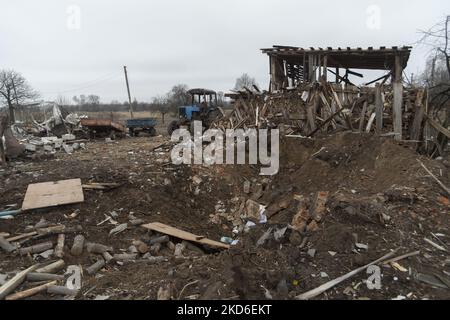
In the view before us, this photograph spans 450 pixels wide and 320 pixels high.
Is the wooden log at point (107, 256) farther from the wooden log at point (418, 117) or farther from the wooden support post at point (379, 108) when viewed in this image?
the wooden log at point (418, 117)

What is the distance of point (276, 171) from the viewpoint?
8.39 metres

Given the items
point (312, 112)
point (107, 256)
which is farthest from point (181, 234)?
point (312, 112)

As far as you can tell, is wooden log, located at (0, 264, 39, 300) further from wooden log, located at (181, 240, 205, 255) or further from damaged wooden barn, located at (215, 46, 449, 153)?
damaged wooden barn, located at (215, 46, 449, 153)

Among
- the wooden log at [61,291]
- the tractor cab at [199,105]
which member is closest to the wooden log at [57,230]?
the wooden log at [61,291]

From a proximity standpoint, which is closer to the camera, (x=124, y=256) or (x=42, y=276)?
(x=42, y=276)

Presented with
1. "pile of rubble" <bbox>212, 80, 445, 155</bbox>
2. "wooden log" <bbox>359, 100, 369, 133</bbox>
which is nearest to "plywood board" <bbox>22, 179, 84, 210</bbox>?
"pile of rubble" <bbox>212, 80, 445, 155</bbox>

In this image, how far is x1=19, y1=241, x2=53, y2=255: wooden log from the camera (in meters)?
4.85

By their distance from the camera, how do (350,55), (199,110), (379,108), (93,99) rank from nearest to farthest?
(379,108)
(350,55)
(199,110)
(93,99)

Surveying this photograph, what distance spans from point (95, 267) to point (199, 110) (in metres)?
13.8

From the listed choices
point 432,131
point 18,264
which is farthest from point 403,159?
point 18,264

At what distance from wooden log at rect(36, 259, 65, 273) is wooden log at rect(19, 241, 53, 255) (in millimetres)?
534

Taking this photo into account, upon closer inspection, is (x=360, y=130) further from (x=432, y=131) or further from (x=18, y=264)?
(x=18, y=264)

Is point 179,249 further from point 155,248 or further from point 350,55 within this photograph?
point 350,55

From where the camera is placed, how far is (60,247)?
5.01m
